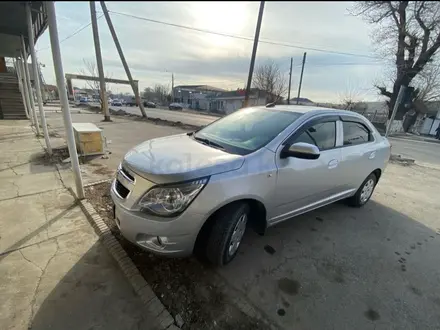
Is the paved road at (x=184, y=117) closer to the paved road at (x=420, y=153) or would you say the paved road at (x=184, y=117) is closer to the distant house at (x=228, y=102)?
the paved road at (x=420, y=153)

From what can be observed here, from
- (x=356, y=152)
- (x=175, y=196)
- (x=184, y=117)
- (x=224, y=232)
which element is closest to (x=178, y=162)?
(x=175, y=196)

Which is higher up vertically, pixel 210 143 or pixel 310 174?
pixel 210 143

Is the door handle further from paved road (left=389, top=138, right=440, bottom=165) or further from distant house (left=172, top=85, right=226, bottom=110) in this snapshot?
distant house (left=172, top=85, right=226, bottom=110)

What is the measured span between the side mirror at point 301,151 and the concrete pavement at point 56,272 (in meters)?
1.92

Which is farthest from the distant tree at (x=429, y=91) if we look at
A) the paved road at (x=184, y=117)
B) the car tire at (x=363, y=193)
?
the car tire at (x=363, y=193)

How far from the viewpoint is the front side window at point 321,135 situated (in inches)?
106

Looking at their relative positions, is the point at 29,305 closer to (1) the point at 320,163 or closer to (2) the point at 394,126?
(1) the point at 320,163

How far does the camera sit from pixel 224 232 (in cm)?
211

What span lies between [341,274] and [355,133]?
2023 mm

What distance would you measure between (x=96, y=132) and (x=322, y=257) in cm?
550

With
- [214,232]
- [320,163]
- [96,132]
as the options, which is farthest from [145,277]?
[96,132]

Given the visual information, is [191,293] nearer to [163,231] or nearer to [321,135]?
[163,231]

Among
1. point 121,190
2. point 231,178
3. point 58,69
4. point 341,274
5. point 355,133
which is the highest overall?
point 58,69

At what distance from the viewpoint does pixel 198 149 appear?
243 cm
